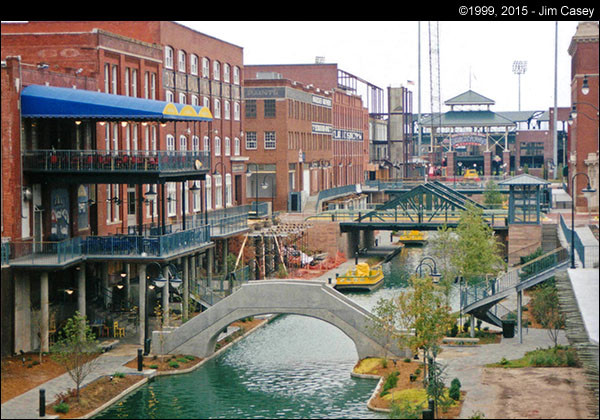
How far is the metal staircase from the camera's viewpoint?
44.6m

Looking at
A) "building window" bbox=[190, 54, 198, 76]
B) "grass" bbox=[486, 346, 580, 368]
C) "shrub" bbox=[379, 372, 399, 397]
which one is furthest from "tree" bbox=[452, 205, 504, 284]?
"building window" bbox=[190, 54, 198, 76]

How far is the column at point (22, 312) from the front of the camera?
42.2m

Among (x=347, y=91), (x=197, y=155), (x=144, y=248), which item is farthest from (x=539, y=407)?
(x=347, y=91)

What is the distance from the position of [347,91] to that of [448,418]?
107726 millimetres

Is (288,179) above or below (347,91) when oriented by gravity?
below

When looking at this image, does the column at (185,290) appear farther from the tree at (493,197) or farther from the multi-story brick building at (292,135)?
the tree at (493,197)

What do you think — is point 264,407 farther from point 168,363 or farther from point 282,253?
point 282,253

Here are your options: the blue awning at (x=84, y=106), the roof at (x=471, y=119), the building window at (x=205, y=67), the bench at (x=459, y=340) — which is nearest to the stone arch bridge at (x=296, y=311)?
the bench at (x=459, y=340)

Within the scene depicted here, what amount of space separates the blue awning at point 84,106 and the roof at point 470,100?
4266 inches

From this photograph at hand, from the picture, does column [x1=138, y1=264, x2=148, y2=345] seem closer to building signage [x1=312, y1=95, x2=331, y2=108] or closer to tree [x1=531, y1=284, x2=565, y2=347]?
tree [x1=531, y1=284, x2=565, y2=347]

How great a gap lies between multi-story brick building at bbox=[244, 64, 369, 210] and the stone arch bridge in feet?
150

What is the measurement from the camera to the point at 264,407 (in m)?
37.9

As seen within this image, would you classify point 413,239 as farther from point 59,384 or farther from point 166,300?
point 59,384

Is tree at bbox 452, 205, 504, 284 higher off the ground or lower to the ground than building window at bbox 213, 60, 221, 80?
lower
